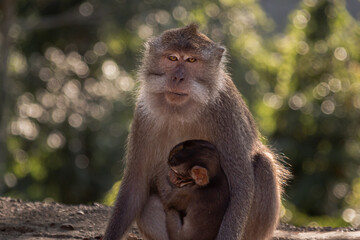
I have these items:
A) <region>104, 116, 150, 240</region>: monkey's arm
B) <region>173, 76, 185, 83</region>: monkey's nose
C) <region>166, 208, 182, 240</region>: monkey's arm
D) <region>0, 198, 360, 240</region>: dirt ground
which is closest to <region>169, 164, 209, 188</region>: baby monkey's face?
<region>166, 208, 182, 240</region>: monkey's arm

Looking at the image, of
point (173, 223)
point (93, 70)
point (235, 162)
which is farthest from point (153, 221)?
point (93, 70)

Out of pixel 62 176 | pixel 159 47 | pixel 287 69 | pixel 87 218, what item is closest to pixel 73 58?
pixel 62 176

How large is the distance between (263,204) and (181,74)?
5.08 ft

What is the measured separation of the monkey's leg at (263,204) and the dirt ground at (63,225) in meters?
0.96

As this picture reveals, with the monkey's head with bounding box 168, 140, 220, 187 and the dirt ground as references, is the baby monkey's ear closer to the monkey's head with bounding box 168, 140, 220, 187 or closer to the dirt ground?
the monkey's head with bounding box 168, 140, 220, 187

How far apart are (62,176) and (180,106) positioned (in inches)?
699

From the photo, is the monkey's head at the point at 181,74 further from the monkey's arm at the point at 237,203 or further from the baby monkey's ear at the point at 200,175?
the monkey's arm at the point at 237,203

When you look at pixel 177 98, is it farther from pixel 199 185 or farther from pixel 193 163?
pixel 199 185

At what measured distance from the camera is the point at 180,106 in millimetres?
7348

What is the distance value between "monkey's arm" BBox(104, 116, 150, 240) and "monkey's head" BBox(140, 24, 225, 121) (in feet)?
1.60

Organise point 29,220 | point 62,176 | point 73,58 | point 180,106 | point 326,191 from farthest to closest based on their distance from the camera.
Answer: point 73,58 < point 62,176 < point 326,191 < point 29,220 < point 180,106

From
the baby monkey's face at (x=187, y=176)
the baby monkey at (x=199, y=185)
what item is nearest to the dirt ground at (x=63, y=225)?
the baby monkey at (x=199, y=185)

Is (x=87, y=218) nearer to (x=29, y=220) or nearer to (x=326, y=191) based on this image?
(x=29, y=220)

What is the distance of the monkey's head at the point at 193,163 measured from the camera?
291 inches
